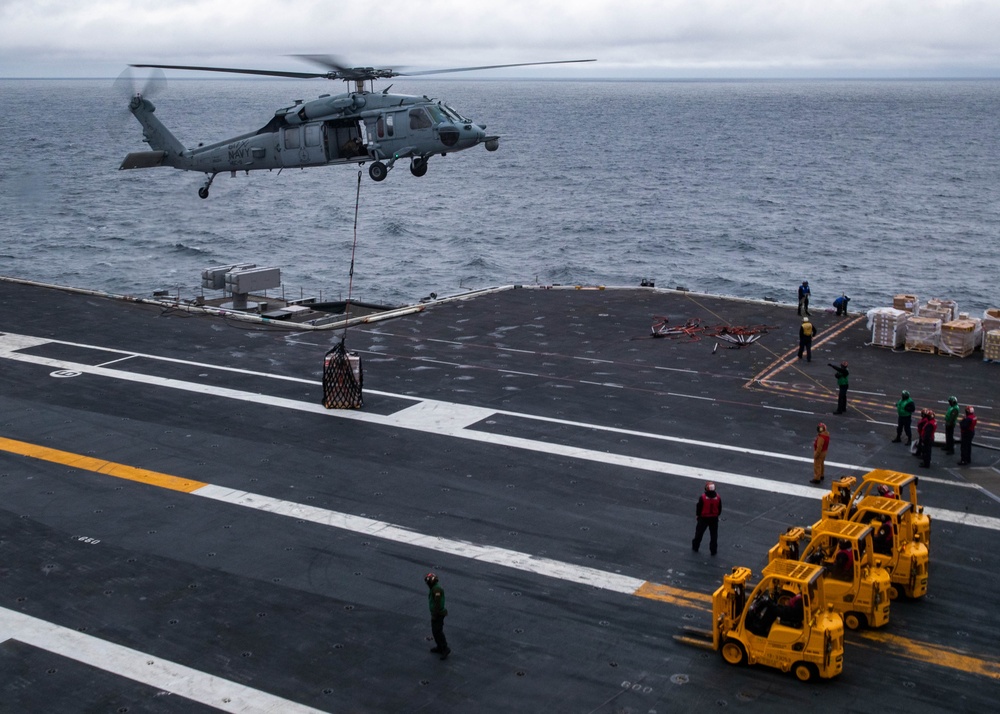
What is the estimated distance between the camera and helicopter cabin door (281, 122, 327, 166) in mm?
31609

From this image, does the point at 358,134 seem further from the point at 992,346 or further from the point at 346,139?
the point at 992,346

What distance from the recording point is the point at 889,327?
33.8m

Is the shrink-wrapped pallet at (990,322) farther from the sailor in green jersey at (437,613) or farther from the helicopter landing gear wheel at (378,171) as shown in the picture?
the sailor in green jersey at (437,613)

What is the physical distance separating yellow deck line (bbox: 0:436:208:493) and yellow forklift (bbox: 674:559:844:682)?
12420mm

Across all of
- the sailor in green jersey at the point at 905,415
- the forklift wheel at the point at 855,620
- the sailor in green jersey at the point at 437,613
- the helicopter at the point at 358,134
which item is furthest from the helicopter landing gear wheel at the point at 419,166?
the forklift wheel at the point at 855,620

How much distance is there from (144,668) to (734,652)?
884 centimetres

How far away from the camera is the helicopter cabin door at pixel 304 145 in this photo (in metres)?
31.6

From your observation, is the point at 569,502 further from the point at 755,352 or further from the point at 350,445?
the point at 755,352

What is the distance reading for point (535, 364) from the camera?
107ft

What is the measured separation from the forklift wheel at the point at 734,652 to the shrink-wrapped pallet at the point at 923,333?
71.1 feet

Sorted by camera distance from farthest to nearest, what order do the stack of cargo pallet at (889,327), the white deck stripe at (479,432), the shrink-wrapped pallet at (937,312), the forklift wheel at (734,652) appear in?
1. the shrink-wrapped pallet at (937,312)
2. the stack of cargo pallet at (889,327)
3. the white deck stripe at (479,432)
4. the forklift wheel at (734,652)

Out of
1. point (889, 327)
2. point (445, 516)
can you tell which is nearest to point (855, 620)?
point (445, 516)

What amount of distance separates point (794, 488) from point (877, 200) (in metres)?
92.0

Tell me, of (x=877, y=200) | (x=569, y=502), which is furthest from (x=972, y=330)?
(x=877, y=200)
